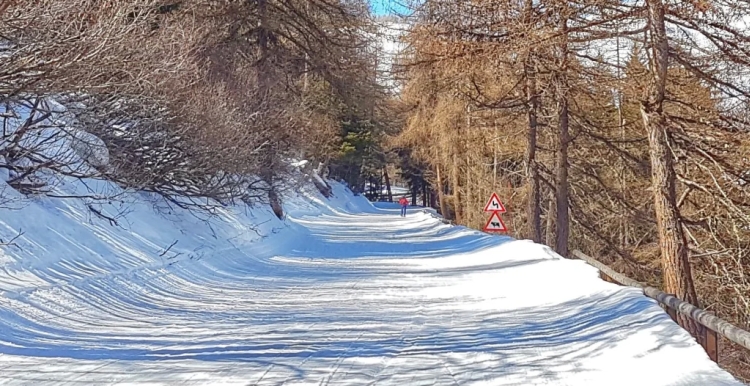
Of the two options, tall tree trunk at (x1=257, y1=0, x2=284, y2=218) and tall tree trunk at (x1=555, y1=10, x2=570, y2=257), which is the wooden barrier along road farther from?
tall tree trunk at (x1=257, y1=0, x2=284, y2=218)

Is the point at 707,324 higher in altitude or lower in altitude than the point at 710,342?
higher

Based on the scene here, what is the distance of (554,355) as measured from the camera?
7133 millimetres

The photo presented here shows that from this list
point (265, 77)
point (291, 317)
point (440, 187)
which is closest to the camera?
point (291, 317)

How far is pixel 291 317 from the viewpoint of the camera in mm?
9680

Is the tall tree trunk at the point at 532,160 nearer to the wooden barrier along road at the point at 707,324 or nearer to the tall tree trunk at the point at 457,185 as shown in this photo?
the wooden barrier along road at the point at 707,324

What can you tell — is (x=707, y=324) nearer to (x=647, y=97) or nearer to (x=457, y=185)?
(x=647, y=97)

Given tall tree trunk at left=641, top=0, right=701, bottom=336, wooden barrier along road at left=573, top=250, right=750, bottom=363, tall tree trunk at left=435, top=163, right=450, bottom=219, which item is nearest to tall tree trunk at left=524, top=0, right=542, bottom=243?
tall tree trunk at left=641, top=0, right=701, bottom=336

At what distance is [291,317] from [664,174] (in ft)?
18.5

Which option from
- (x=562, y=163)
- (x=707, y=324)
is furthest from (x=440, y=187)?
(x=707, y=324)

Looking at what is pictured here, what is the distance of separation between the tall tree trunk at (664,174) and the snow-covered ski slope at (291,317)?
43.2 inches

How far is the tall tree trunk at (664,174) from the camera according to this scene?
10625 millimetres

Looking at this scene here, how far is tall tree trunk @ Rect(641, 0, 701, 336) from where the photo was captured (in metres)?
10.6

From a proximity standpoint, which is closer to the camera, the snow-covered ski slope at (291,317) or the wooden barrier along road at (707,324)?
the wooden barrier along road at (707,324)

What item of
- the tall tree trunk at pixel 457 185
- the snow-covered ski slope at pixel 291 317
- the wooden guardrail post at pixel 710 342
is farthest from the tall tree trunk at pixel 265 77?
the tall tree trunk at pixel 457 185
